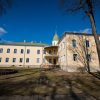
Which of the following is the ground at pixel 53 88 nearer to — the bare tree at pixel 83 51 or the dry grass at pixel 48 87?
the dry grass at pixel 48 87

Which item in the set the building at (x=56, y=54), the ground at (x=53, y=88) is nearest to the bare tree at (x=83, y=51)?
the building at (x=56, y=54)

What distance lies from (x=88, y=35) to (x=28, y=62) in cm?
2428

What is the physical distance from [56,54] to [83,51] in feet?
42.0

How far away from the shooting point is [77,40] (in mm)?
26891

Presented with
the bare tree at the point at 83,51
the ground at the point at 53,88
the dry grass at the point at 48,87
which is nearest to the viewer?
the ground at the point at 53,88

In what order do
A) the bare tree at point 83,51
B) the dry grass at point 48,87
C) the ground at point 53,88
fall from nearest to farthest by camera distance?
the ground at point 53,88 → the dry grass at point 48,87 → the bare tree at point 83,51

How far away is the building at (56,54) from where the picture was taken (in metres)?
26.1

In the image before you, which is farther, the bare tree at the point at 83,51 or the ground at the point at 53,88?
the bare tree at the point at 83,51

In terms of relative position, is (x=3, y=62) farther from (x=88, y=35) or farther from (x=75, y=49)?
(x=88, y=35)

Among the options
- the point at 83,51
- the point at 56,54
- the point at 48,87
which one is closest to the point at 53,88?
the point at 48,87

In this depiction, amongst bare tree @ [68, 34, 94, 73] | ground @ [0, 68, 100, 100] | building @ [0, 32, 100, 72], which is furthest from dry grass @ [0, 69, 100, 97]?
building @ [0, 32, 100, 72]

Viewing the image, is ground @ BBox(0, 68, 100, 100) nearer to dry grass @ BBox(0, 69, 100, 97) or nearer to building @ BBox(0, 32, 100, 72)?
dry grass @ BBox(0, 69, 100, 97)

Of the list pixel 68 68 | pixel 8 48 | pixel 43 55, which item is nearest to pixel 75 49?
pixel 68 68

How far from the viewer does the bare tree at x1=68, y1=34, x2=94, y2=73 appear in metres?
26.0
